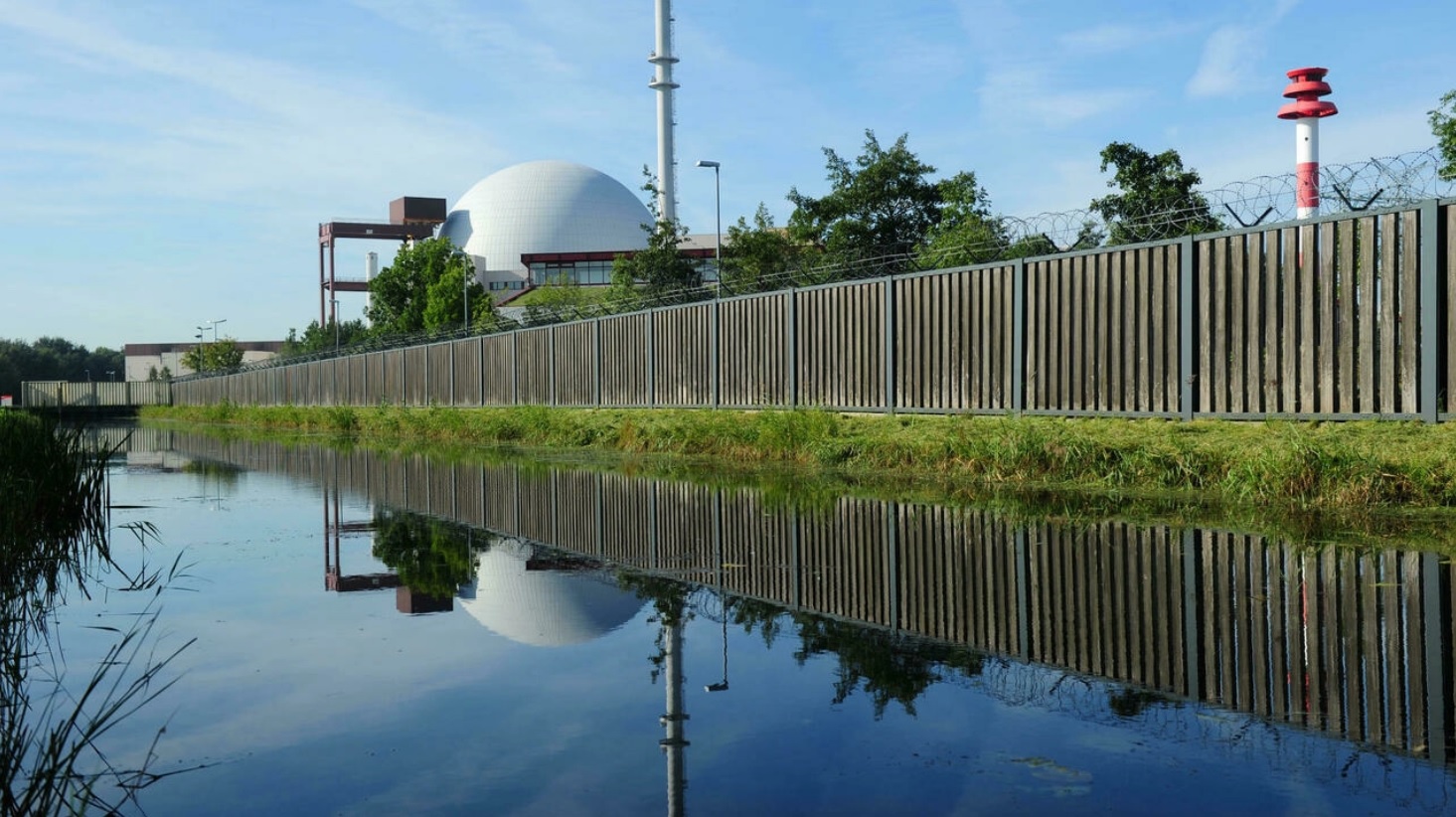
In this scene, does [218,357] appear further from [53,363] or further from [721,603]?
[721,603]

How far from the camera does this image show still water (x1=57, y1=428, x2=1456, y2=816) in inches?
138

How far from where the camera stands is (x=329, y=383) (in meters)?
51.3

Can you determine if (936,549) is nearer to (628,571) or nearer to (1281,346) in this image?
(628,571)

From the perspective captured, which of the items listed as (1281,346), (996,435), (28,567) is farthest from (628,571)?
(1281,346)

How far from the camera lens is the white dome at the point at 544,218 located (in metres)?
96.4

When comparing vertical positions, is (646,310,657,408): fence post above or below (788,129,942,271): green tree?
below

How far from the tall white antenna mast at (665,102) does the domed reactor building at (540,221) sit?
93.3 feet

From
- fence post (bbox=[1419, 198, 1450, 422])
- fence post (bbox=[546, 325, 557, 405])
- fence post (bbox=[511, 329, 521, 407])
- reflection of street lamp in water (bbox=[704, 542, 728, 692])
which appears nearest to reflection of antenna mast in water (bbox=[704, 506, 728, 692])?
reflection of street lamp in water (bbox=[704, 542, 728, 692])

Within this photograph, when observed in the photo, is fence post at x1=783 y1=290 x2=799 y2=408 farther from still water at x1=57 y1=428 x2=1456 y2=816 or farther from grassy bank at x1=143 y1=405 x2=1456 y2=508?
still water at x1=57 y1=428 x2=1456 y2=816

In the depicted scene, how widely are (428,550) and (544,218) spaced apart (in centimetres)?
9017

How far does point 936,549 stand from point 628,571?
207 cm

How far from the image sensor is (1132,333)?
13.7 meters

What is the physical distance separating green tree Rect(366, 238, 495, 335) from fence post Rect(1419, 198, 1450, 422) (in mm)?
55882

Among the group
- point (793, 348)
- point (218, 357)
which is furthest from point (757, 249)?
point (218, 357)
